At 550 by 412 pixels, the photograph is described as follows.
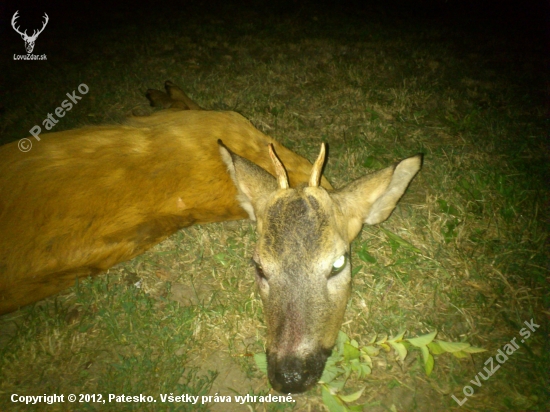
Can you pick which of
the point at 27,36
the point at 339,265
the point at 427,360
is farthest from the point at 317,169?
the point at 27,36

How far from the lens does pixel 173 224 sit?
3.14 metres

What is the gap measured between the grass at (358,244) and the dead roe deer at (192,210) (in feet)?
1.55

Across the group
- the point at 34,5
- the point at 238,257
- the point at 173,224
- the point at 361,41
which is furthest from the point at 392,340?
the point at 34,5

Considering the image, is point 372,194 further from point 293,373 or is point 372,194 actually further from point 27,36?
point 27,36

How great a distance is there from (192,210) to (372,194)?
1.59 m

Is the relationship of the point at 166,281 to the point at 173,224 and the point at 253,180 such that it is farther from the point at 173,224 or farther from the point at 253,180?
the point at 253,180

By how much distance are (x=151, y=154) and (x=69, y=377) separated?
6.58 ft

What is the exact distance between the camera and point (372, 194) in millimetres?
2826

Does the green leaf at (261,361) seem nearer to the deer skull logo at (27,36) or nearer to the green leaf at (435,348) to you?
the green leaf at (435,348)

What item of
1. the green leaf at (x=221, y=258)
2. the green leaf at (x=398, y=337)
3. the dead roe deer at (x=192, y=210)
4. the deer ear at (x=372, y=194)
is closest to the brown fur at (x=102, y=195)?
the dead roe deer at (x=192, y=210)

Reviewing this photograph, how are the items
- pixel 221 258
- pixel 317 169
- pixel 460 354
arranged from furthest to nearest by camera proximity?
pixel 221 258
pixel 460 354
pixel 317 169

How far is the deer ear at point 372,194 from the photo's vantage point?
8.97ft

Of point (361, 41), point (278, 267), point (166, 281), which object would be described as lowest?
point (166, 281)

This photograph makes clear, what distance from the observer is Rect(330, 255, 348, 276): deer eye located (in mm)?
2450
